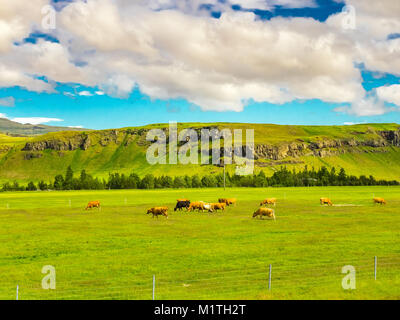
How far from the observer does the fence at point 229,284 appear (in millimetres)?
18094

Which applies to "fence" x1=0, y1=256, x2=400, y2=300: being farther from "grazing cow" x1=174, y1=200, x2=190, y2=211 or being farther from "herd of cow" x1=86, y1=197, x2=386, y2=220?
"grazing cow" x1=174, y1=200, x2=190, y2=211

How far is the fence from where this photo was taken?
59.4 feet

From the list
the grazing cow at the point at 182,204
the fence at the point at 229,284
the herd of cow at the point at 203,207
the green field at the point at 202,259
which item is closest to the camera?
the fence at the point at 229,284

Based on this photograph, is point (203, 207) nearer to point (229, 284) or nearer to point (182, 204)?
point (182, 204)

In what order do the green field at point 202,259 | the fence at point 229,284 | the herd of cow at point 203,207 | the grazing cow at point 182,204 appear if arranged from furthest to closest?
the grazing cow at point 182,204 < the herd of cow at point 203,207 < the green field at point 202,259 < the fence at point 229,284

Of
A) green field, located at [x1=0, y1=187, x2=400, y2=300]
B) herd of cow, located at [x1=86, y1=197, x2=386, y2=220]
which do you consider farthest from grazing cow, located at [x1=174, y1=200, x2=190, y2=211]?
green field, located at [x1=0, y1=187, x2=400, y2=300]

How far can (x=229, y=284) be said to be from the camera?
786 inches

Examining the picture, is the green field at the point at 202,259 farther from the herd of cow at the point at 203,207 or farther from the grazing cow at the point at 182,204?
the grazing cow at the point at 182,204

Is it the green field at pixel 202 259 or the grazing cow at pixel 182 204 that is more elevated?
the grazing cow at pixel 182 204

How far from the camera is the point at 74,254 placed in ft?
92.4

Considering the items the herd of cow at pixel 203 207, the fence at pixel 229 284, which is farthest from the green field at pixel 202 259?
the herd of cow at pixel 203 207
